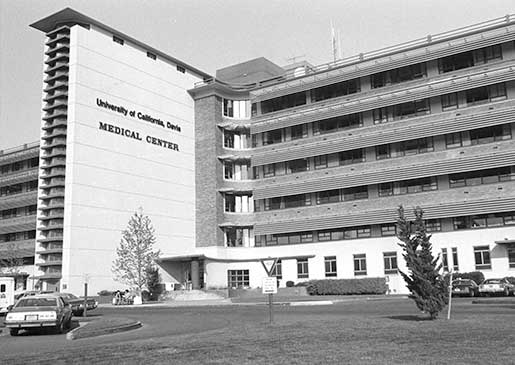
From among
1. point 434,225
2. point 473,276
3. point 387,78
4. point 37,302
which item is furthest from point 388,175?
point 37,302

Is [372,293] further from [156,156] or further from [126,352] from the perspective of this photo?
[126,352]

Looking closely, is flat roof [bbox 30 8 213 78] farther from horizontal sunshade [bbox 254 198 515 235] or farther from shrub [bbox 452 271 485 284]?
shrub [bbox 452 271 485 284]

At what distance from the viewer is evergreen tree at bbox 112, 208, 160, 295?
57.2 meters

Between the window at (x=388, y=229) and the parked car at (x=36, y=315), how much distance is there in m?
39.4

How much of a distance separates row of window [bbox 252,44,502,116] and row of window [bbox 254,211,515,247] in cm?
1397

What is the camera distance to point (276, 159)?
6406 centimetres

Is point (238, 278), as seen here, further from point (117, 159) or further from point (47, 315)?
point (47, 315)

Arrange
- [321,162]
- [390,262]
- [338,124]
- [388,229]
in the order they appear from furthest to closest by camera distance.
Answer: [321,162] < [338,124] < [388,229] < [390,262]

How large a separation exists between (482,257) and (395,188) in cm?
1042

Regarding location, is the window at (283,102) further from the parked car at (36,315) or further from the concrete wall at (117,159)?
the parked car at (36,315)

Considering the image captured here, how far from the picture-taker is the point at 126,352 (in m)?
12.5

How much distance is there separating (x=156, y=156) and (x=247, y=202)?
1146cm

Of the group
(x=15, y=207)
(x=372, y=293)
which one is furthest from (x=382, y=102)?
(x=15, y=207)

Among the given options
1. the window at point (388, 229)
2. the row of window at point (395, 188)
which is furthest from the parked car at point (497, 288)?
the window at point (388, 229)
